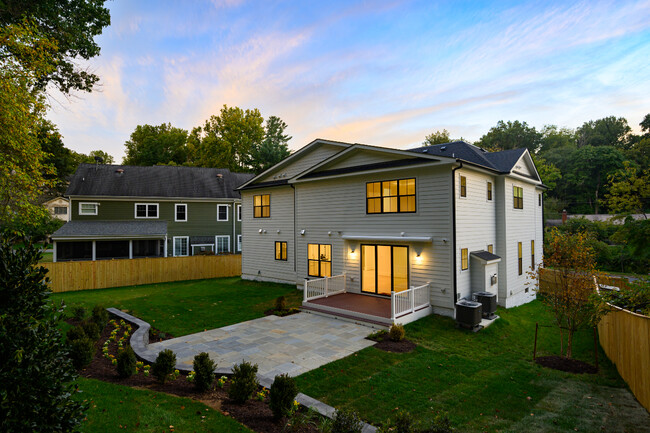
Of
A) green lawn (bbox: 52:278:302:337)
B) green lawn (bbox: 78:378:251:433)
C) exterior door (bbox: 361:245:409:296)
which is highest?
exterior door (bbox: 361:245:409:296)

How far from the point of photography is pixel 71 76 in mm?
13133

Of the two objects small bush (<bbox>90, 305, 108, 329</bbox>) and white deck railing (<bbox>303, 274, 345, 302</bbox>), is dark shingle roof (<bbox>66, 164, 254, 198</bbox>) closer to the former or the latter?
white deck railing (<bbox>303, 274, 345, 302</bbox>)

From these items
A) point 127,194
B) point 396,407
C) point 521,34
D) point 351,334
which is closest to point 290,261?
point 351,334

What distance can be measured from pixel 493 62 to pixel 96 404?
1873cm

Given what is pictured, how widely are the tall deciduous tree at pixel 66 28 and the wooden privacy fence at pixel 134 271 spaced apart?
31.6ft

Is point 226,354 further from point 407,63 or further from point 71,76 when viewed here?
point 407,63

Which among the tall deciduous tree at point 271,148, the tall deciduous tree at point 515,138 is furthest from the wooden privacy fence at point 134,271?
the tall deciduous tree at point 515,138

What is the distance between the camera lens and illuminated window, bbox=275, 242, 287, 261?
17.7 metres

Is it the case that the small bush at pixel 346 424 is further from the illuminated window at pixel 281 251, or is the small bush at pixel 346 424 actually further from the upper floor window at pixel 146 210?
the upper floor window at pixel 146 210

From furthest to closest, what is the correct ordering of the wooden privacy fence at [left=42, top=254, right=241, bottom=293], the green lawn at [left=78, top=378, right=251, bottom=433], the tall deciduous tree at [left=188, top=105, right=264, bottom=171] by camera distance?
the tall deciduous tree at [left=188, top=105, right=264, bottom=171]
the wooden privacy fence at [left=42, top=254, right=241, bottom=293]
the green lawn at [left=78, top=378, right=251, bottom=433]

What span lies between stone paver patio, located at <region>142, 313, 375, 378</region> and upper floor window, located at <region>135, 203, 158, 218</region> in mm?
20204

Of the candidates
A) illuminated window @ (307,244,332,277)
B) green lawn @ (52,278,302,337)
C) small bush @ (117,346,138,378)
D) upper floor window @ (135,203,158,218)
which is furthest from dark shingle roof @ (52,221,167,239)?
small bush @ (117,346,138,378)

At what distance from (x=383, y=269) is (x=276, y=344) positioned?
592cm

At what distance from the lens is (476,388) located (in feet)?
21.5
